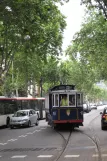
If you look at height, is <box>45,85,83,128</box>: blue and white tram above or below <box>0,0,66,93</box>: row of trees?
below

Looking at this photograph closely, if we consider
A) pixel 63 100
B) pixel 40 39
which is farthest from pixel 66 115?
pixel 40 39

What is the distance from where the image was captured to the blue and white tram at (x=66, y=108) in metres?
24.0

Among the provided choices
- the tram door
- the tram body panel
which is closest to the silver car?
the tram body panel

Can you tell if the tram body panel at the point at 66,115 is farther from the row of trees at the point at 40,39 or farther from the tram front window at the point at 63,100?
the row of trees at the point at 40,39

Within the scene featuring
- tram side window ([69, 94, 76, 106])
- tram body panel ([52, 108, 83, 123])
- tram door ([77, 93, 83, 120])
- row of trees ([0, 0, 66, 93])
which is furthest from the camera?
tram side window ([69, 94, 76, 106])

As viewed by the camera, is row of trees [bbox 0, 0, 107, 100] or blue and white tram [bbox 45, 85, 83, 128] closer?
row of trees [bbox 0, 0, 107, 100]

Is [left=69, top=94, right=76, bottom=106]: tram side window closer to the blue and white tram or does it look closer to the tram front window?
the blue and white tram

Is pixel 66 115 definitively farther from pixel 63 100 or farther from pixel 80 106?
pixel 80 106

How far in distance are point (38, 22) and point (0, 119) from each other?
12378 mm

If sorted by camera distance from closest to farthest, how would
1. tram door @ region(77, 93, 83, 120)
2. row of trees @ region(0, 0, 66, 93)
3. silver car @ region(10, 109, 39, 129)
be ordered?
row of trees @ region(0, 0, 66, 93)
tram door @ region(77, 93, 83, 120)
silver car @ region(10, 109, 39, 129)

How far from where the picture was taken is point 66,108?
24109mm

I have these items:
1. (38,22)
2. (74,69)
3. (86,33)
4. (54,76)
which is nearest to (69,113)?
(38,22)

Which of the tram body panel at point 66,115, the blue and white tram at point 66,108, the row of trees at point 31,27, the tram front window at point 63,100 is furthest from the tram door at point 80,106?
the row of trees at point 31,27

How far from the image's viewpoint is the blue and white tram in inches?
945
